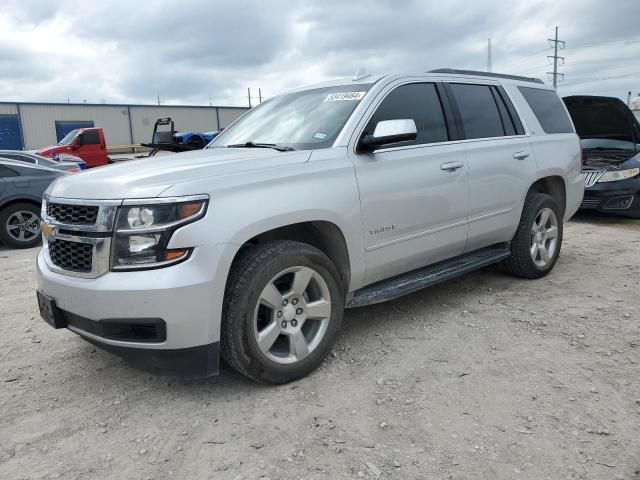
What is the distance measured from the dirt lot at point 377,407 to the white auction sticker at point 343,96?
1667 mm

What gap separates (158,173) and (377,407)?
1699mm

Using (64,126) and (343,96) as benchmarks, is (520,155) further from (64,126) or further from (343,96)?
(64,126)

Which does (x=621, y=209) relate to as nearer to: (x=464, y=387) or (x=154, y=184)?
(x=464, y=387)

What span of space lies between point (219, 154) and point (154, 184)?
858 mm

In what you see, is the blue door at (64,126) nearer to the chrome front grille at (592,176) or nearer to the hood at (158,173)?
the chrome front grille at (592,176)

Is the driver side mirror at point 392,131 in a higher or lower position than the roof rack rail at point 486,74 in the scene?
lower

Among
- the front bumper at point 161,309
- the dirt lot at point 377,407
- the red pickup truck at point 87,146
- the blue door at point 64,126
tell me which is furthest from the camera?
the blue door at point 64,126

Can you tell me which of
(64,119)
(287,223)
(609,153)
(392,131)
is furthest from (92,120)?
(287,223)

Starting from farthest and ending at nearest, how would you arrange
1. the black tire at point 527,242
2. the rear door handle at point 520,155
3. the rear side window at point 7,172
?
the rear side window at point 7,172 < the black tire at point 527,242 < the rear door handle at point 520,155

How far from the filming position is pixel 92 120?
123 feet

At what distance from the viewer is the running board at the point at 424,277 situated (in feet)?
11.3

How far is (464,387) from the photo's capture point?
9.72 ft

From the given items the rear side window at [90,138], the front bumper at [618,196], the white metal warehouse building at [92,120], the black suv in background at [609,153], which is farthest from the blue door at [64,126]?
the front bumper at [618,196]

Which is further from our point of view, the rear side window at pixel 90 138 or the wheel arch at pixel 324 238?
the rear side window at pixel 90 138
